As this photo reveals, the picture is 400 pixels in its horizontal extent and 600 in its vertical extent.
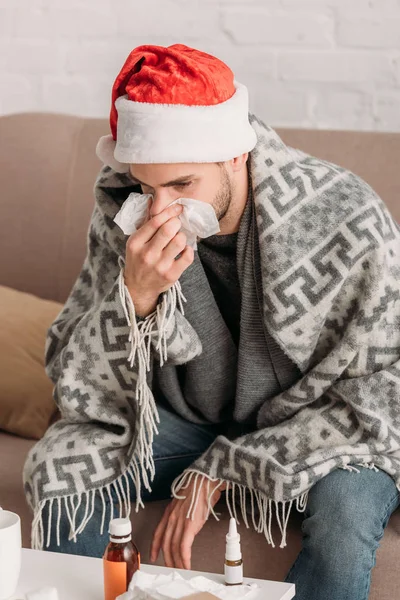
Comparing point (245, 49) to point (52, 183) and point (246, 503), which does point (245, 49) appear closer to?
point (52, 183)

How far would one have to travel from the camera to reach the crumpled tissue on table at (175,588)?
103 centimetres

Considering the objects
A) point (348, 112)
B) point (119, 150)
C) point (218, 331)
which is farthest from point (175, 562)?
point (348, 112)

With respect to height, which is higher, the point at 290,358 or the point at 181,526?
the point at 290,358

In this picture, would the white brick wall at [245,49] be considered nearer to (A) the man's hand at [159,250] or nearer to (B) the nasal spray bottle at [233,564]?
(A) the man's hand at [159,250]

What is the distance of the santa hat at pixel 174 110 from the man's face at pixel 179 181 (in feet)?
0.08

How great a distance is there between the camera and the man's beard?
1474mm

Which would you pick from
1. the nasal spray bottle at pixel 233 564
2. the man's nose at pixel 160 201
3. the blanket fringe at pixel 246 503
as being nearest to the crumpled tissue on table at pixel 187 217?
the man's nose at pixel 160 201

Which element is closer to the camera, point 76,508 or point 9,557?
point 9,557

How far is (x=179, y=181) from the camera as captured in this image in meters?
1.42

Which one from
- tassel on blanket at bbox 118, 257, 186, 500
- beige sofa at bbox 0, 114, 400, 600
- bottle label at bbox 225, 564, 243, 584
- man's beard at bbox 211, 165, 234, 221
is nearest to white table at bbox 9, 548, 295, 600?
bottle label at bbox 225, 564, 243, 584

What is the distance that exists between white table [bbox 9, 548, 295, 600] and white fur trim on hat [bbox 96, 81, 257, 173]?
60 centimetres

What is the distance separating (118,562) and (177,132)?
2.13 feet

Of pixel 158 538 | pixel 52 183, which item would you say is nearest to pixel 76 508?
pixel 158 538

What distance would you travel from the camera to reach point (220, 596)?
41.9 inches
